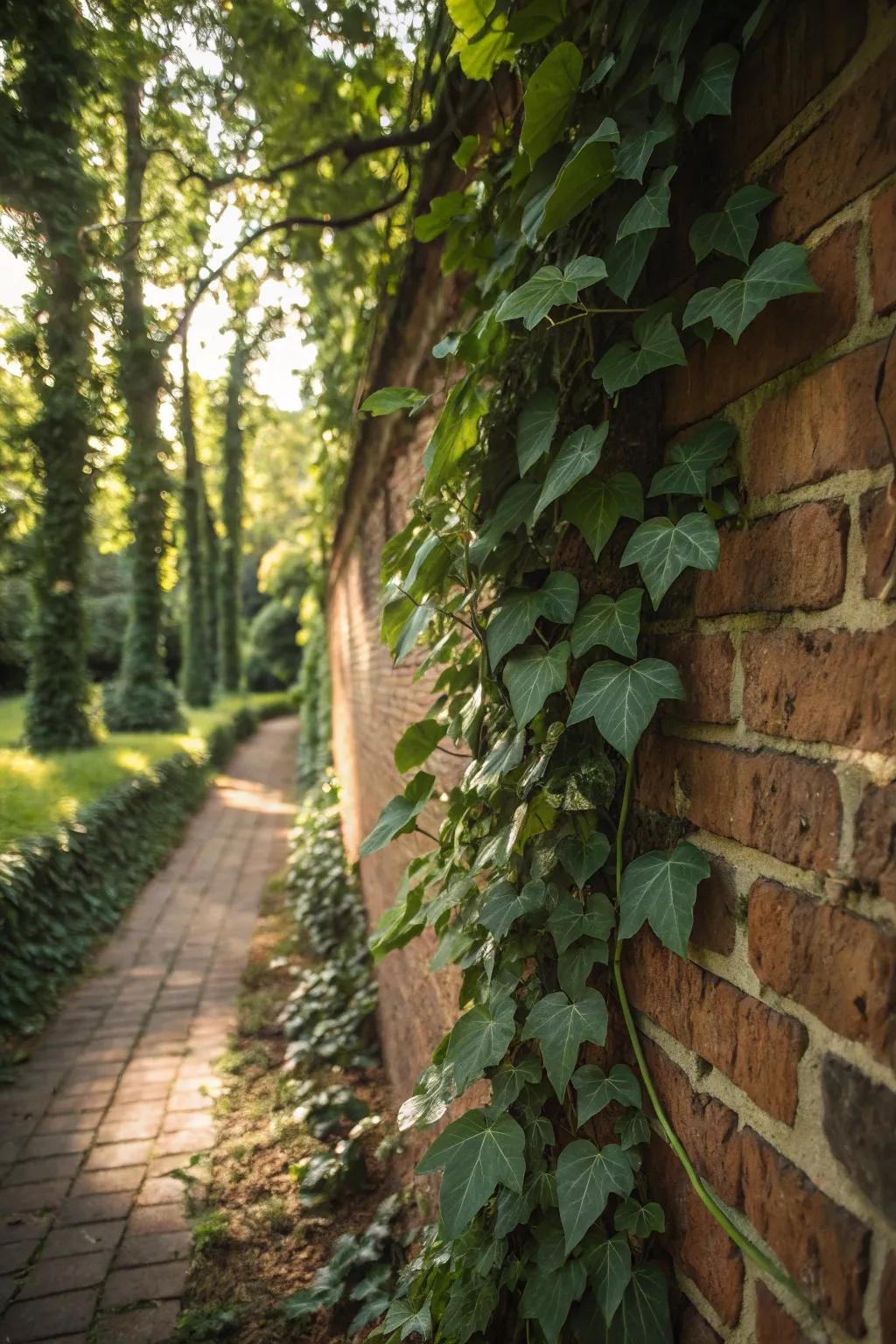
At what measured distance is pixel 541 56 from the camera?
142cm

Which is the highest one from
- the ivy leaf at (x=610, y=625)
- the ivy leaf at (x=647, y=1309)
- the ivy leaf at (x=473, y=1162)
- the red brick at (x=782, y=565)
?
the red brick at (x=782, y=565)

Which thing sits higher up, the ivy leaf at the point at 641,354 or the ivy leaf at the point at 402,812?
the ivy leaf at the point at 641,354

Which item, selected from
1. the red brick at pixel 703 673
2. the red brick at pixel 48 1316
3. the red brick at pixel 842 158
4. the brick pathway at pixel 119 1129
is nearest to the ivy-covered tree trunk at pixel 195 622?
the brick pathway at pixel 119 1129

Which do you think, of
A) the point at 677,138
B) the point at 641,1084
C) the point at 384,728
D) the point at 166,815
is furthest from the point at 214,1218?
the point at 166,815

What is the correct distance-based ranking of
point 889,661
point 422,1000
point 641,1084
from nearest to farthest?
1. point 889,661
2. point 641,1084
3. point 422,1000

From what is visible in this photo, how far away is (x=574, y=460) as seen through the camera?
3.83 feet

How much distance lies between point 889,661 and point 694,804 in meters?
0.38

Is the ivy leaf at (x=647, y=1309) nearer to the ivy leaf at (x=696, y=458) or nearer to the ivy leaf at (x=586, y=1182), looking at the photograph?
the ivy leaf at (x=586, y=1182)

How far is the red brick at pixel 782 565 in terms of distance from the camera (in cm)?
85

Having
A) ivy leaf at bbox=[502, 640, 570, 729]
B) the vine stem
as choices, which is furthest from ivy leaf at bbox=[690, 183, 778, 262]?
the vine stem

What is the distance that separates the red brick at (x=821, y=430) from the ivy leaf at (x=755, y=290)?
0.09 m

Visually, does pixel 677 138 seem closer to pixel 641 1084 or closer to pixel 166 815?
pixel 641 1084

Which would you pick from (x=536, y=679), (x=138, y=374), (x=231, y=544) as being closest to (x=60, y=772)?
(x=138, y=374)

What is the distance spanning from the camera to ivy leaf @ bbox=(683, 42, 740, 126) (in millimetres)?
969
